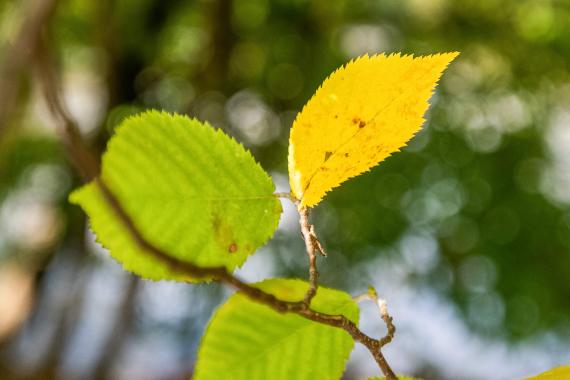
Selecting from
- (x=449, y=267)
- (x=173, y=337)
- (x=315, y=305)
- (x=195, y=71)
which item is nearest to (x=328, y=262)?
(x=449, y=267)

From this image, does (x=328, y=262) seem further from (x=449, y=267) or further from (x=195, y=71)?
(x=195, y=71)

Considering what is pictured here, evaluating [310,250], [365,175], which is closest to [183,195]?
[310,250]

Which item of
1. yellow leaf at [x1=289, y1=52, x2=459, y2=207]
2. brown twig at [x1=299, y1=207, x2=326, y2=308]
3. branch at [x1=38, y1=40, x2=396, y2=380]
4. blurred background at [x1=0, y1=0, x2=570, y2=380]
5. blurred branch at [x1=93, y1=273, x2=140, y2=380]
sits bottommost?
branch at [x1=38, y1=40, x2=396, y2=380]

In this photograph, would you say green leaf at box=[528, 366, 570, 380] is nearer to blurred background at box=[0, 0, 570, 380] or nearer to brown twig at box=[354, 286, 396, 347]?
brown twig at box=[354, 286, 396, 347]

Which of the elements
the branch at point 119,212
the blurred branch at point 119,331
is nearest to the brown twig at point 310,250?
the branch at point 119,212

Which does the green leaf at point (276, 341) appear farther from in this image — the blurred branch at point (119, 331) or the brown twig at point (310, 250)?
the blurred branch at point (119, 331)

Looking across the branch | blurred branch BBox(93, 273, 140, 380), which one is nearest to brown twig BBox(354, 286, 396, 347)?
the branch
